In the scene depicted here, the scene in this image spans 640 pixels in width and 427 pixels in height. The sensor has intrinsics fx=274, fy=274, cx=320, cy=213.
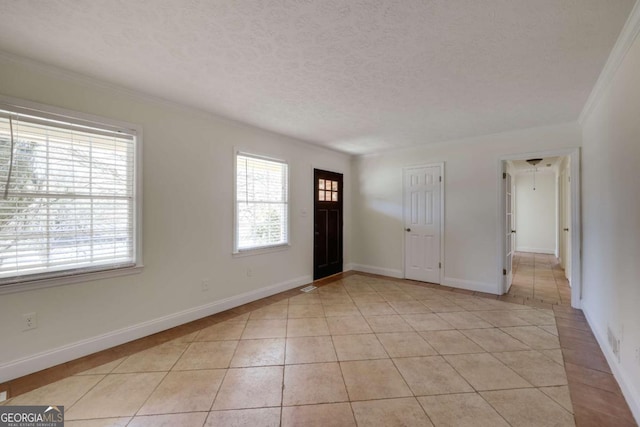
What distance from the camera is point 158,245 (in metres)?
2.92

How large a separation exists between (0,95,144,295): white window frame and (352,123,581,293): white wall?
13.3ft

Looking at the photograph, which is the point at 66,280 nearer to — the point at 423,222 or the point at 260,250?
the point at 260,250

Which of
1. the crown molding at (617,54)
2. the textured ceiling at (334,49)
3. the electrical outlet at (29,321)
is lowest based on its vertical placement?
the electrical outlet at (29,321)

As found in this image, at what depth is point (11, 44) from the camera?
196cm

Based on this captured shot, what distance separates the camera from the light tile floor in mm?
1734

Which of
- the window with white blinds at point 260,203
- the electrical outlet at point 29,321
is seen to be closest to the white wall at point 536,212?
the window with white blinds at point 260,203

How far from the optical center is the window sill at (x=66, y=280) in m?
2.10

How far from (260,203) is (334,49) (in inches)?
97.2

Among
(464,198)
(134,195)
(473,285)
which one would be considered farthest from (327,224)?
(134,195)

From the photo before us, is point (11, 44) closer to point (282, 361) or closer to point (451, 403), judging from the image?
point (282, 361)

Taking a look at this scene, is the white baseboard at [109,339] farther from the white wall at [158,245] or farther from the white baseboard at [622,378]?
the white baseboard at [622,378]

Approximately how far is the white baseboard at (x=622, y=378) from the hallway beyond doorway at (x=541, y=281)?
1.38 meters

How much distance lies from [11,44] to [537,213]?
10844 mm

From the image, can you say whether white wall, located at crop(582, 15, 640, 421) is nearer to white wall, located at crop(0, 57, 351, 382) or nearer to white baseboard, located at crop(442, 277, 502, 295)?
white baseboard, located at crop(442, 277, 502, 295)
